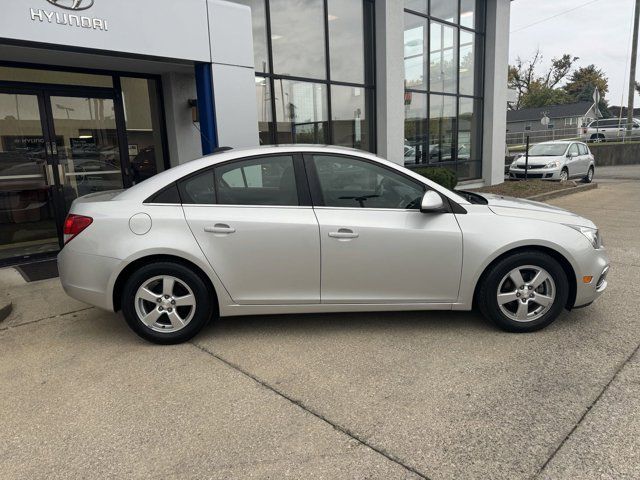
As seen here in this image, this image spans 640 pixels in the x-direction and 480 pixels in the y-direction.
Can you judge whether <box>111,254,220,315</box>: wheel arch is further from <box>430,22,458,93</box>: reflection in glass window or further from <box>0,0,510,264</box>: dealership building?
<box>430,22,458,93</box>: reflection in glass window

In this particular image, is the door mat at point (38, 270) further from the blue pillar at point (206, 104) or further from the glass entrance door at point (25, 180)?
the blue pillar at point (206, 104)

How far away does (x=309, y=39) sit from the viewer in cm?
1012

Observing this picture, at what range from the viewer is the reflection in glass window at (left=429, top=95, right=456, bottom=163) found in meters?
13.2

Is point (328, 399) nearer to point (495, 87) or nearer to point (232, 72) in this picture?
point (232, 72)

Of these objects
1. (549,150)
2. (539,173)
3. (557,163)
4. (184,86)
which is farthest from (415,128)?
(549,150)

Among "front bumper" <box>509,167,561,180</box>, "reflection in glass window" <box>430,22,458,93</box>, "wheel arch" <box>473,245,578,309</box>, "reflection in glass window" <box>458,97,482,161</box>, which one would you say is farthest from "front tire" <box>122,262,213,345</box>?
"front bumper" <box>509,167,561,180</box>

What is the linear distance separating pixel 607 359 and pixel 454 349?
107 cm

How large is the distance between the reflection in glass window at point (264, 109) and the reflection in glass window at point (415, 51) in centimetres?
447

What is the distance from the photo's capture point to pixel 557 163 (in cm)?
1562

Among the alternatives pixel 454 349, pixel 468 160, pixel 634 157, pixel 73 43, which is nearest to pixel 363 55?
pixel 468 160

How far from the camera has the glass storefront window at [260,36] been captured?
905 cm

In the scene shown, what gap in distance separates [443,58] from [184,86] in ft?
26.8

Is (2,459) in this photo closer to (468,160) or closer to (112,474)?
(112,474)

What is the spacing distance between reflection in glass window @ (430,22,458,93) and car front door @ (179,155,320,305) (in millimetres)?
10392
